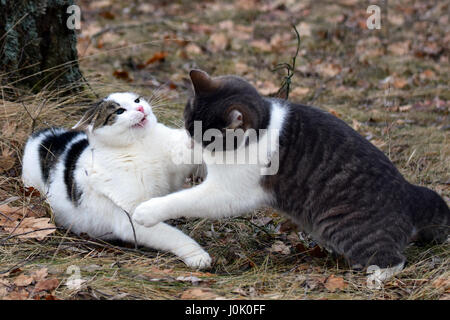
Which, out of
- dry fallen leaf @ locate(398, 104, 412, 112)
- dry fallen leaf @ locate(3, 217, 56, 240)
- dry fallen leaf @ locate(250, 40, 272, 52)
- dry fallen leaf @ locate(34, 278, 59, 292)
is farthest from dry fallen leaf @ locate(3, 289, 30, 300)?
dry fallen leaf @ locate(250, 40, 272, 52)

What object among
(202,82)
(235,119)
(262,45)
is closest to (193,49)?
(262,45)

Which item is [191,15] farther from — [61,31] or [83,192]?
[83,192]

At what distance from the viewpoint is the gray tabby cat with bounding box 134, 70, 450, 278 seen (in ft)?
8.53

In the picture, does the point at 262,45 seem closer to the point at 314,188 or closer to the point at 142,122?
the point at 142,122

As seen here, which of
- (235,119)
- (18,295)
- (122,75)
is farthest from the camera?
(122,75)

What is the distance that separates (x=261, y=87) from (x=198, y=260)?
9.48 feet

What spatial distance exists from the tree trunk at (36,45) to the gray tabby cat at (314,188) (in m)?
1.62

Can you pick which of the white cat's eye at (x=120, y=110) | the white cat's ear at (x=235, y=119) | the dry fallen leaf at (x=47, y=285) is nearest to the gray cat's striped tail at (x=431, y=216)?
the white cat's ear at (x=235, y=119)

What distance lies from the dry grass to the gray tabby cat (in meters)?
0.18

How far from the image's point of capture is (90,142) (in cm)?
310

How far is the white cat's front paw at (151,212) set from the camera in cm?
265

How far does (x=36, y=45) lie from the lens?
3863mm

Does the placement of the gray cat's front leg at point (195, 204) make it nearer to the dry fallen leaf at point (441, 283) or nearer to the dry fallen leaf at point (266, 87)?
the dry fallen leaf at point (441, 283)
